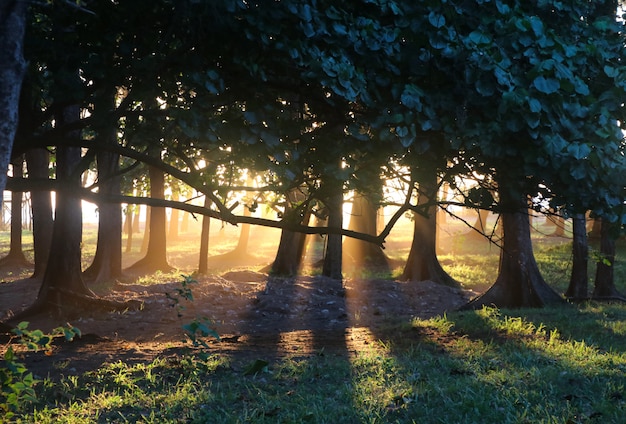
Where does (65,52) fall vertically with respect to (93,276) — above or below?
above

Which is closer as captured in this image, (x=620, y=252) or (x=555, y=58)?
(x=555, y=58)

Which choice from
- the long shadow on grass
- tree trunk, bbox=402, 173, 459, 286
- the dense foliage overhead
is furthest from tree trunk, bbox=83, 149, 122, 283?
the dense foliage overhead

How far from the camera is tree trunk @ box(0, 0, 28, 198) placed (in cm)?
459

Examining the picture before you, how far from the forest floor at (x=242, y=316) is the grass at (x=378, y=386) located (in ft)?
2.20

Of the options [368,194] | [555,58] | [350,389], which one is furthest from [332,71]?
[350,389]

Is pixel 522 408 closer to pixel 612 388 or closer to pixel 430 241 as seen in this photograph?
pixel 612 388

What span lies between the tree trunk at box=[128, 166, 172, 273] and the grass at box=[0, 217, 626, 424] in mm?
15124

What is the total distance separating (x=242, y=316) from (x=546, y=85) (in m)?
A: 9.96

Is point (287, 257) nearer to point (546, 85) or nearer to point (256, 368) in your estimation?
point (256, 368)

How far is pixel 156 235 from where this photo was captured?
23953 millimetres

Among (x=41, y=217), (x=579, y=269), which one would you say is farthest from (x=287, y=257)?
(x=579, y=269)

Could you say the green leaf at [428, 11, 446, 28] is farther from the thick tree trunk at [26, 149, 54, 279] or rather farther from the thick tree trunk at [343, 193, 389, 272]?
the thick tree trunk at [343, 193, 389, 272]

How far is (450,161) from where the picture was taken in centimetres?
716

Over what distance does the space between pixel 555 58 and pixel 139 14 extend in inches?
161
